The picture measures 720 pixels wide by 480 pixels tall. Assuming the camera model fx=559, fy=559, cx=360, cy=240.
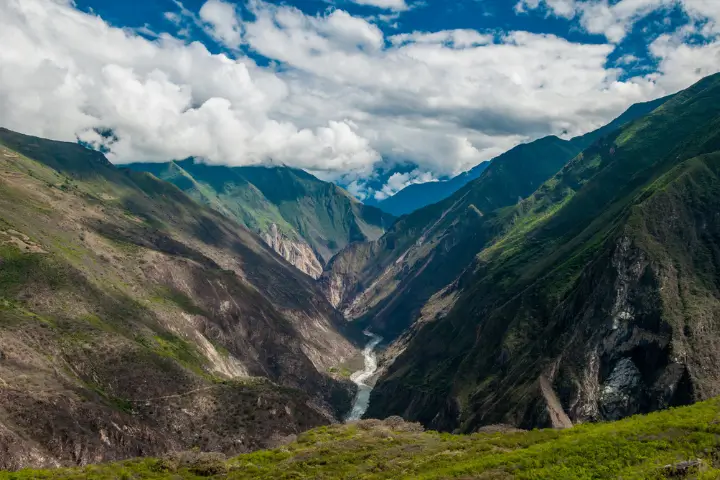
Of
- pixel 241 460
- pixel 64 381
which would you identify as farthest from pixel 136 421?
pixel 241 460

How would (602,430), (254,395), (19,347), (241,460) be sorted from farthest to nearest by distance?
(254,395)
(19,347)
(241,460)
(602,430)

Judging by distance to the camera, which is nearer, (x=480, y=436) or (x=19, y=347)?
Result: (x=480, y=436)

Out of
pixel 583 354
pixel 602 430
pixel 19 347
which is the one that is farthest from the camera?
pixel 583 354

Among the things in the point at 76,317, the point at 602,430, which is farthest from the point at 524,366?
the point at 76,317

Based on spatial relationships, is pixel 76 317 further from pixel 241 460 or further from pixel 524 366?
pixel 524 366

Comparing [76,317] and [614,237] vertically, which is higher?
[614,237]

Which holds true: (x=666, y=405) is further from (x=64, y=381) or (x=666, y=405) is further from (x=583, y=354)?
(x=64, y=381)


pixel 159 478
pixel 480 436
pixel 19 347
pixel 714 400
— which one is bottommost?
pixel 19 347
